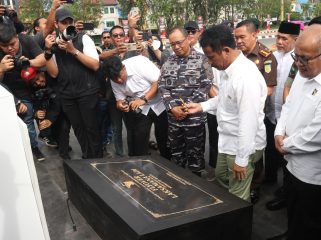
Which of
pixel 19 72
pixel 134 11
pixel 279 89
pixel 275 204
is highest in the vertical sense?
pixel 134 11

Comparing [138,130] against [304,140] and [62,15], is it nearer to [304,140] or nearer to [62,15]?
[62,15]

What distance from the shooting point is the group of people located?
1.91 meters

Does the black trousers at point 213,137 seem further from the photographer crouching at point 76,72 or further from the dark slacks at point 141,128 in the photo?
the photographer crouching at point 76,72

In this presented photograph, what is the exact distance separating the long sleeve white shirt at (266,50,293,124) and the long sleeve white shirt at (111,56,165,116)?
44.0 inches

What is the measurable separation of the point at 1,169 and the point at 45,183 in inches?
83.5

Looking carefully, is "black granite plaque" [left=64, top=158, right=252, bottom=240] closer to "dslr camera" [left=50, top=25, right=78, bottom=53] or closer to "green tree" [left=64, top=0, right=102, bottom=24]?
"dslr camera" [left=50, top=25, right=78, bottom=53]

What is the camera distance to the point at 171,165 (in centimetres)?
258

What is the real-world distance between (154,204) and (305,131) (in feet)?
3.00

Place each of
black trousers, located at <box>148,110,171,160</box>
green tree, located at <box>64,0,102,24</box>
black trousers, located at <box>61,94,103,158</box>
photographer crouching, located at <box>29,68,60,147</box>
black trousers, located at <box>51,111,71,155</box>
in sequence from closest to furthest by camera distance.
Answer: black trousers, located at <box>61,94,103,158</box>, black trousers, located at <box>148,110,171,160</box>, photographer crouching, located at <box>29,68,60,147</box>, black trousers, located at <box>51,111,71,155</box>, green tree, located at <box>64,0,102,24</box>

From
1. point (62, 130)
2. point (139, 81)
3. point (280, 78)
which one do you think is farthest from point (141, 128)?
point (280, 78)

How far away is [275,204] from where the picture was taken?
2861 mm

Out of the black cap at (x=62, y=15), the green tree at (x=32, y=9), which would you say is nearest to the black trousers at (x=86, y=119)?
the black cap at (x=62, y=15)

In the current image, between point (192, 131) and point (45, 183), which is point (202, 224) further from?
point (45, 183)

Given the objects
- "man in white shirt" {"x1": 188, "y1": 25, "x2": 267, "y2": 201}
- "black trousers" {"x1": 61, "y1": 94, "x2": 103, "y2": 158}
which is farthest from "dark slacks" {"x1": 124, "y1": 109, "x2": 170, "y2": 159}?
"man in white shirt" {"x1": 188, "y1": 25, "x2": 267, "y2": 201}
